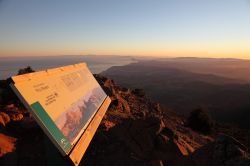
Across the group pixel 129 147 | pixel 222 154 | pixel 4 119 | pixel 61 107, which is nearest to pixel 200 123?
pixel 129 147

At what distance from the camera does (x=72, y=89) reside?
6617 millimetres

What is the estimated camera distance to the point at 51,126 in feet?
15.4

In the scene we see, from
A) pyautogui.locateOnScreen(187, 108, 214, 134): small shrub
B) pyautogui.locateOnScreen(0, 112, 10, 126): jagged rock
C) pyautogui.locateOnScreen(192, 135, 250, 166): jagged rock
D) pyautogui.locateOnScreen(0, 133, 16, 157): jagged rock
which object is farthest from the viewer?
pyautogui.locateOnScreen(187, 108, 214, 134): small shrub

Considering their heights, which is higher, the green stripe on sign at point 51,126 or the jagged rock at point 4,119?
the green stripe on sign at point 51,126

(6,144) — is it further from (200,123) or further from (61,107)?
(200,123)

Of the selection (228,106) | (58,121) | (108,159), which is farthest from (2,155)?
(228,106)

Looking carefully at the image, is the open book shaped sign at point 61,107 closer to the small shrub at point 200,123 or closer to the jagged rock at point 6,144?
the jagged rock at point 6,144

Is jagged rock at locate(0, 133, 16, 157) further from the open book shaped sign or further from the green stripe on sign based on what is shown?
the green stripe on sign

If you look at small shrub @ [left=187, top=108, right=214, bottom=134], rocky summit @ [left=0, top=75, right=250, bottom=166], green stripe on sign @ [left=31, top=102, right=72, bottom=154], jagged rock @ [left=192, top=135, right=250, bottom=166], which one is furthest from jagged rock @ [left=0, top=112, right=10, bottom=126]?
small shrub @ [left=187, top=108, right=214, bottom=134]

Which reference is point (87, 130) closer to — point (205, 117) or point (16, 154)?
point (16, 154)

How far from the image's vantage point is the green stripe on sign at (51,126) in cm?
455

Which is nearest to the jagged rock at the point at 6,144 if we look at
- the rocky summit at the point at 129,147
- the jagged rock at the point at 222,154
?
the rocky summit at the point at 129,147

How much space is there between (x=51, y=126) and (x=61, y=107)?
766 mm

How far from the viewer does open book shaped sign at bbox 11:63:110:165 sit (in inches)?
179
